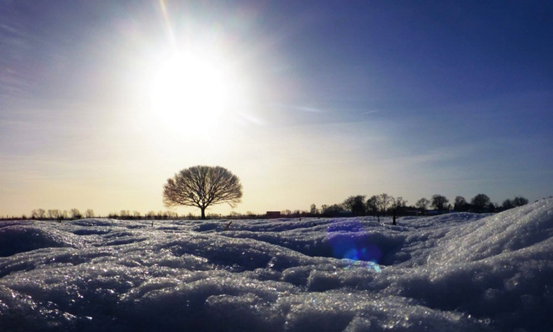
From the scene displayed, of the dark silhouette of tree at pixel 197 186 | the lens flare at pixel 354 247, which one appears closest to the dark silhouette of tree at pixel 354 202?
the dark silhouette of tree at pixel 197 186

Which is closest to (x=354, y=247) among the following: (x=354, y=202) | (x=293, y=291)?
(x=293, y=291)

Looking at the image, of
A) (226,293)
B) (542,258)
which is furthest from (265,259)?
(542,258)

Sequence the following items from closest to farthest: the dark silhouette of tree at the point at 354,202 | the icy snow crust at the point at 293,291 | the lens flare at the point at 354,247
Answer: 1. the icy snow crust at the point at 293,291
2. the lens flare at the point at 354,247
3. the dark silhouette of tree at the point at 354,202

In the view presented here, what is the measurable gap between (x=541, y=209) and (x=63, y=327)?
410 centimetres

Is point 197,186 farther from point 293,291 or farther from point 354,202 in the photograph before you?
point 293,291

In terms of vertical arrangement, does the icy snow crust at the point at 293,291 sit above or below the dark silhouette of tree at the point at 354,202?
below

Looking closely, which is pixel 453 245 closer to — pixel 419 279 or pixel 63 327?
pixel 419 279

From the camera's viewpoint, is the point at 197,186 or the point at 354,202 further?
the point at 354,202

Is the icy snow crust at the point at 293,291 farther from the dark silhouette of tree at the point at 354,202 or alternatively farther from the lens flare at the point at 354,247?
the dark silhouette of tree at the point at 354,202

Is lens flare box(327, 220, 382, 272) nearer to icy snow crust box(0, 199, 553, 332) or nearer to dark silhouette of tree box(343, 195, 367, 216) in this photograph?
icy snow crust box(0, 199, 553, 332)

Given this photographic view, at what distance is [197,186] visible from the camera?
45.9 metres

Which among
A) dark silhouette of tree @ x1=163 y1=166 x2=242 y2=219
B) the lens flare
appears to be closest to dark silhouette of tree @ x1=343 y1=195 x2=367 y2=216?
dark silhouette of tree @ x1=163 y1=166 x2=242 y2=219

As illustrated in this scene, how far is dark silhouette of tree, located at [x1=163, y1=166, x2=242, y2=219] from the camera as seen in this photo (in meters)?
45.9

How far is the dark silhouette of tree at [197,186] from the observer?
45.9m
